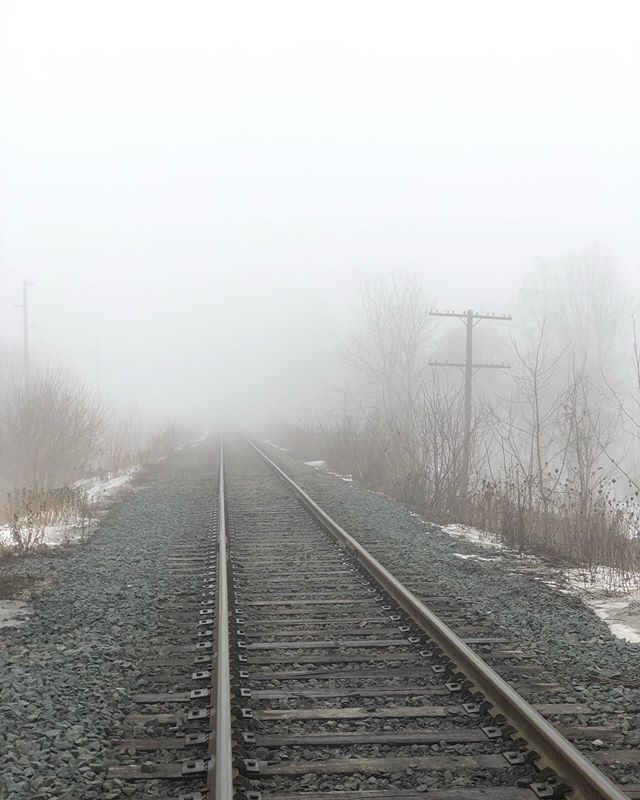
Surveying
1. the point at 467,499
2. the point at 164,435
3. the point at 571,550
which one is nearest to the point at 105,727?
the point at 571,550

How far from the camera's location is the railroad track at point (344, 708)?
10.0ft

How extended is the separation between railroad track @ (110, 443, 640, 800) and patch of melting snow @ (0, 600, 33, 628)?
117 cm

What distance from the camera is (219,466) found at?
73.5ft

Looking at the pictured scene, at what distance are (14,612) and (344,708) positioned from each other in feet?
11.5

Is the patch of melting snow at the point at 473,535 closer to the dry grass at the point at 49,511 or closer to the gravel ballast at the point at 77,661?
the gravel ballast at the point at 77,661

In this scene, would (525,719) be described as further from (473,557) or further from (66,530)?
(66,530)

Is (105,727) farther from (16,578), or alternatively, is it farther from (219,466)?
(219,466)

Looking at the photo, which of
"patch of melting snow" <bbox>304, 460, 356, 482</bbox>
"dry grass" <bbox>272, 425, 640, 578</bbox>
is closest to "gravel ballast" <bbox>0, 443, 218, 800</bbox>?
"dry grass" <bbox>272, 425, 640, 578</bbox>

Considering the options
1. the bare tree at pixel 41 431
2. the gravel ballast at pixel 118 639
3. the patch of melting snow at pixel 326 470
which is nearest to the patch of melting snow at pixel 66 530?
the gravel ballast at pixel 118 639

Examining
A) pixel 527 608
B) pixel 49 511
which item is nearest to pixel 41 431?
pixel 49 511

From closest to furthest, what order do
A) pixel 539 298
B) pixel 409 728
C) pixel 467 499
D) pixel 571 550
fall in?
pixel 409 728 → pixel 571 550 → pixel 467 499 → pixel 539 298

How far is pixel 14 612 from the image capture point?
19.5 feet

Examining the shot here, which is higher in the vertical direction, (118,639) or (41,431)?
(41,431)

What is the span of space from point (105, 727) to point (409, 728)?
5.34 ft
